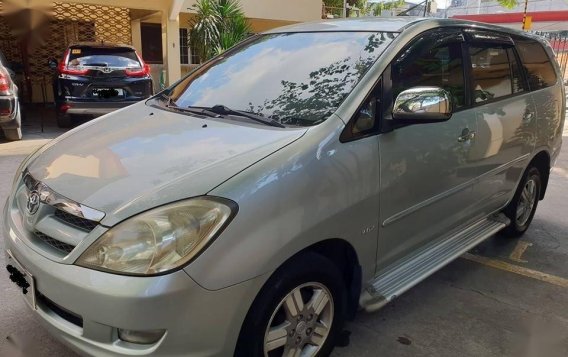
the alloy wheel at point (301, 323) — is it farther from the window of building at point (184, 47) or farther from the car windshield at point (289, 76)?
the window of building at point (184, 47)

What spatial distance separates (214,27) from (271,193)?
39.5 feet

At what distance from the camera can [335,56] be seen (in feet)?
9.49

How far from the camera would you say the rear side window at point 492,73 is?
3.44m

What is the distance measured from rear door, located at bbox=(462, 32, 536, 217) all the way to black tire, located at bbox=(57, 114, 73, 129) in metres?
7.70

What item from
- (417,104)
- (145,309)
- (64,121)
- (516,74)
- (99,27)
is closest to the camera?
(145,309)

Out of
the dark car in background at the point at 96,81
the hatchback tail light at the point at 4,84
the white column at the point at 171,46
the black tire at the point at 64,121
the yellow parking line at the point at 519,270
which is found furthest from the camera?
the white column at the point at 171,46

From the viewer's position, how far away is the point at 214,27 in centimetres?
1321

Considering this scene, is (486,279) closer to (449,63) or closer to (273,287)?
(449,63)

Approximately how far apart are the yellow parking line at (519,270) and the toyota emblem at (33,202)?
3240 millimetres

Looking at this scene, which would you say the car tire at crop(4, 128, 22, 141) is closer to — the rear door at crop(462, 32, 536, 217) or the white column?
the white column

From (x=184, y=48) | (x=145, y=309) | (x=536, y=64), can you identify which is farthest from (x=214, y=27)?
(x=145, y=309)

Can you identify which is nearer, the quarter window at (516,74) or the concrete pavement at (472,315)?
the concrete pavement at (472,315)

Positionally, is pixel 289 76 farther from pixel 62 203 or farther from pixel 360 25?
pixel 62 203

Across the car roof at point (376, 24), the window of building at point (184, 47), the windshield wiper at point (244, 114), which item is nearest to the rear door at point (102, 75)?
the car roof at point (376, 24)
